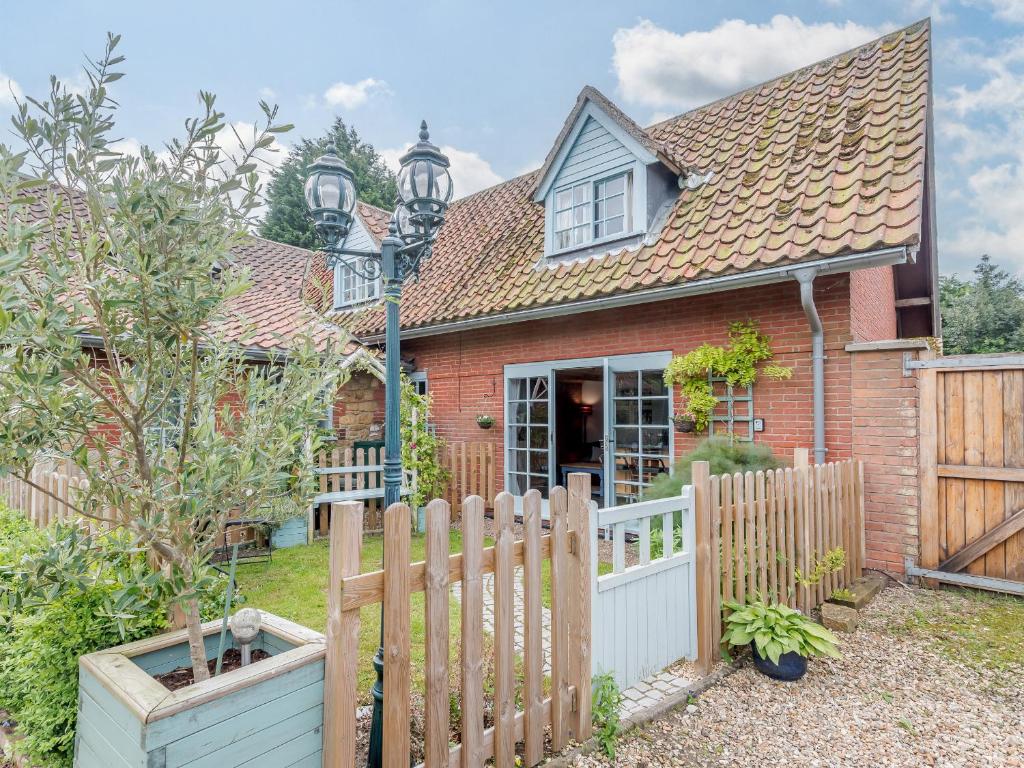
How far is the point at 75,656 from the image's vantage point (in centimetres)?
222

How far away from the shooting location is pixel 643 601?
3230 mm

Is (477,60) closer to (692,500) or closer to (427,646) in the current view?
(692,500)

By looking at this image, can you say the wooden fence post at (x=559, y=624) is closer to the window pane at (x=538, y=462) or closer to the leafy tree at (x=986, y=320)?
the window pane at (x=538, y=462)

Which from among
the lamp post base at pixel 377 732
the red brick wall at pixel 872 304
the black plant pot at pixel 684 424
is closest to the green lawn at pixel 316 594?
the lamp post base at pixel 377 732

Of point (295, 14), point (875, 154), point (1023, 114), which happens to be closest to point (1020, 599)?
point (875, 154)

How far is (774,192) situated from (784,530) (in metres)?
4.03

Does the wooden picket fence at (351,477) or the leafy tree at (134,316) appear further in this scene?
the wooden picket fence at (351,477)

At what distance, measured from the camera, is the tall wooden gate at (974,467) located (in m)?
4.80

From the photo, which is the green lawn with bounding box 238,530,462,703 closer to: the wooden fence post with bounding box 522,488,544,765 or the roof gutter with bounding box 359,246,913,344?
the wooden fence post with bounding box 522,488,544,765

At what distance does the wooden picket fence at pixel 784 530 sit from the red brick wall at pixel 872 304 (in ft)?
5.92

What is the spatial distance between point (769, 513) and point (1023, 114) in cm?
2087

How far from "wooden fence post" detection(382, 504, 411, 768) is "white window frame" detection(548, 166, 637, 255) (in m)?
5.94

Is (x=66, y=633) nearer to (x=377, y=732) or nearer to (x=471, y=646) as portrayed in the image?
(x=377, y=732)

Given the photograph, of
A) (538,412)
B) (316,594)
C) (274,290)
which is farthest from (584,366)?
(274,290)
